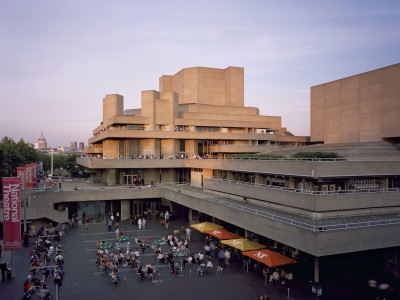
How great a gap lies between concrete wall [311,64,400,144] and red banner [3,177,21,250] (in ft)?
135

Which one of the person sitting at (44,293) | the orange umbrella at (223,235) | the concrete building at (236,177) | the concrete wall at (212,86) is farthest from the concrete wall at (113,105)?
the person sitting at (44,293)

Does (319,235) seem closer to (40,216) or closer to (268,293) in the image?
(268,293)

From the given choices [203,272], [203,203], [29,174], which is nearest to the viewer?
[203,272]

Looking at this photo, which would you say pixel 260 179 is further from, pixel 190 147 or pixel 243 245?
pixel 190 147

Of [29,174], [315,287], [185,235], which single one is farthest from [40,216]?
[315,287]

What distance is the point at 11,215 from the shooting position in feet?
80.0

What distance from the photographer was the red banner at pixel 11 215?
24125 millimetres

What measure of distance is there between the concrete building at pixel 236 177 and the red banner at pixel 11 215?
1604 cm

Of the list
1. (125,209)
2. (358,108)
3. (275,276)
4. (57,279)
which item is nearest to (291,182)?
(275,276)

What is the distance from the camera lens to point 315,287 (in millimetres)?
20297

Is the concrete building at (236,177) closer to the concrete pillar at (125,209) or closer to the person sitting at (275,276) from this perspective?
the concrete pillar at (125,209)

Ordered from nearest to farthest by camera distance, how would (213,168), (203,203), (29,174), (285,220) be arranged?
1. (285,220)
2. (203,203)
3. (29,174)
4. (213,168)

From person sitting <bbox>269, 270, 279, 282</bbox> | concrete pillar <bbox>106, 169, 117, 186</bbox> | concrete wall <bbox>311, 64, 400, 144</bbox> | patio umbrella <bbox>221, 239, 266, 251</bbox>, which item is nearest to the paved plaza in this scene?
person sitting <bbox>269, 270, 279, 282</bbox>

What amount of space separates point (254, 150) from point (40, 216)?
35395 millimetres
